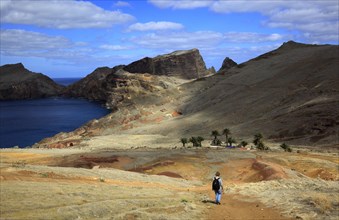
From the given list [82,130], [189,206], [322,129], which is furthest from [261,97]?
[189,206]

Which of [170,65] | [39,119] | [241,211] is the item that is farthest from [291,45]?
[241,211]

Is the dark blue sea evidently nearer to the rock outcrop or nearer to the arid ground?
the rock outcrop

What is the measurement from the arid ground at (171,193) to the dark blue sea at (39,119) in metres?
75.3

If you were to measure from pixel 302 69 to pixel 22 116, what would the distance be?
4131 inches

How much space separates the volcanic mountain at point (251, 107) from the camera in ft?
213

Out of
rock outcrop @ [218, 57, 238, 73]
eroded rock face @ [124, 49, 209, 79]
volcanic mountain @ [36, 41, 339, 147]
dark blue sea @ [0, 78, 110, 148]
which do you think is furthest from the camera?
eroded rock face @ [124, 49, 209, 79]

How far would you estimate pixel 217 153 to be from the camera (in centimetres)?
4472

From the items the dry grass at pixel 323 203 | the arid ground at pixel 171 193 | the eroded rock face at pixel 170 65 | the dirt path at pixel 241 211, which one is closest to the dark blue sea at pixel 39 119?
the eroded rock face at pixel 170 65

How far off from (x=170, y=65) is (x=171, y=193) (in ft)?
561

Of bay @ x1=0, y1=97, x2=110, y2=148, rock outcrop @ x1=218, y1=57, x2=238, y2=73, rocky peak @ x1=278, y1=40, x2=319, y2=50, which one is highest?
rocky peak @ x1=278, y1=40, x2=319, y2=50

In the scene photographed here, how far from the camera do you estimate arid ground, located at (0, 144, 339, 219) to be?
739 inches

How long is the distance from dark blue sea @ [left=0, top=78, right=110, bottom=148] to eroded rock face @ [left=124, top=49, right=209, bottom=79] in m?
26.8

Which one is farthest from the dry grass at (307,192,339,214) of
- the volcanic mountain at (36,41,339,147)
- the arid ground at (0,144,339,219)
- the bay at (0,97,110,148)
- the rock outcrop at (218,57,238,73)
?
the rock outcrop at (218,57,238,73)

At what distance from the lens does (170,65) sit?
636 feet
